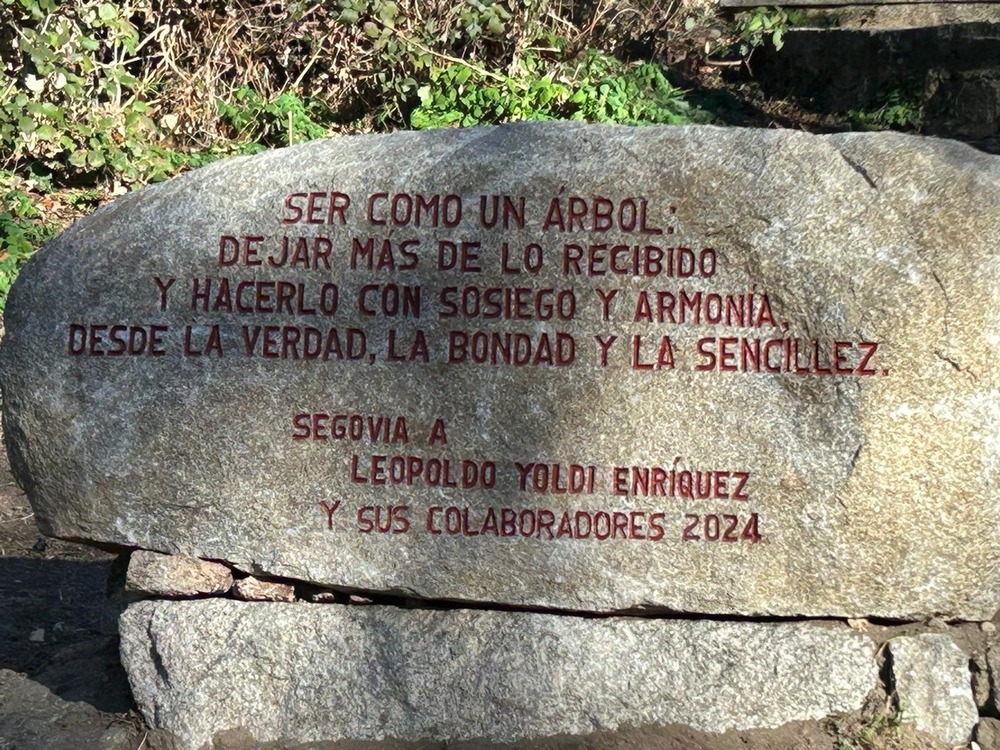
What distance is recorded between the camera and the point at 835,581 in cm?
297

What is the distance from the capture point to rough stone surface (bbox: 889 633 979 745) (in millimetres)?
2998

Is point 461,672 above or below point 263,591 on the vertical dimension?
below

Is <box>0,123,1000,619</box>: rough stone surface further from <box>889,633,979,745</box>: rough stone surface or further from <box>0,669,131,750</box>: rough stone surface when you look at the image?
<box>0,669,131,750</box>: rough stone surface

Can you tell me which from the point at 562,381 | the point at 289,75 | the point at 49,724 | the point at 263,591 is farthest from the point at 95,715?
the point at 289,75

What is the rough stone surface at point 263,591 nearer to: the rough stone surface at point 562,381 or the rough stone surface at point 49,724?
the rough stone surface at point 562,381

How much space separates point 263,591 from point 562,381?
1009mm

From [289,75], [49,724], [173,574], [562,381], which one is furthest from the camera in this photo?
[289,75]

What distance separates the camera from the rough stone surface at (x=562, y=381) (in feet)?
9.64

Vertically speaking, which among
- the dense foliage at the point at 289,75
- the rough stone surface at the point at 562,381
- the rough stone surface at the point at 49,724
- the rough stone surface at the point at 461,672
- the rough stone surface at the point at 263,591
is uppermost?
the dense foliage at the point at 289,75

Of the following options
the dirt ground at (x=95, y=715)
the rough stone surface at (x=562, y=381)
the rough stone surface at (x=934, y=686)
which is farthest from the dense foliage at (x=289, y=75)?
the rough stone surface at (x=934, y=686)

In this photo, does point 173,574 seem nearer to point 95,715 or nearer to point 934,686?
point 95,715

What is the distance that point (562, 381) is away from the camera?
3004mm

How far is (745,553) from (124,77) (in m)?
5.05

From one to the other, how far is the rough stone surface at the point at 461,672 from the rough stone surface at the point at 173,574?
0.16 feet
